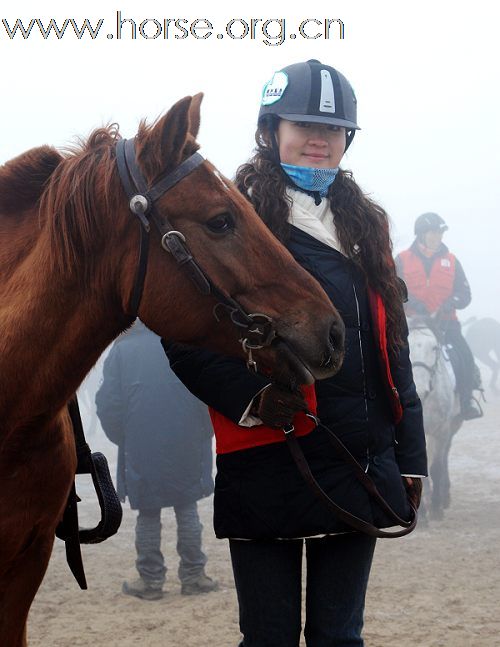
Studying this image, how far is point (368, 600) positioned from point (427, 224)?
4.80 m

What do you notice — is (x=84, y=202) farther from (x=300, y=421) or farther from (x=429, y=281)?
(x=429, y=281)

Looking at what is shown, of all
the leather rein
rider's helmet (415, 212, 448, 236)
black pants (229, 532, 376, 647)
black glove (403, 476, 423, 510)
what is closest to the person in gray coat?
black glove (403, 476, 423, 510)

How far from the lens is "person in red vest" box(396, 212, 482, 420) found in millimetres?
9133

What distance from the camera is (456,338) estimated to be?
9.16 metres

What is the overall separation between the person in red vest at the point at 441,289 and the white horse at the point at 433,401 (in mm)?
555

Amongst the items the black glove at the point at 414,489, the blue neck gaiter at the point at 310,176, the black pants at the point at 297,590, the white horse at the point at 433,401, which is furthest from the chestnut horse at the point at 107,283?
the white horse at the point at 433,401

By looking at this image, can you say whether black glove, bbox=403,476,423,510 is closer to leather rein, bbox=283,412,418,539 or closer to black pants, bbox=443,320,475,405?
leather rein, bbox=283,412,418,539

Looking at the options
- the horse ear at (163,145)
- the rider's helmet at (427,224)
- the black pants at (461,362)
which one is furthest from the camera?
the rider's helmet at (427,224)

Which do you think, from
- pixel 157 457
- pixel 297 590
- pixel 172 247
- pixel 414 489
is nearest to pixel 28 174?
pixel 172 247

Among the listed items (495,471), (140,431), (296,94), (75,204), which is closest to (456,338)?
(495,471)

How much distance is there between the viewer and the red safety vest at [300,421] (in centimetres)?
252

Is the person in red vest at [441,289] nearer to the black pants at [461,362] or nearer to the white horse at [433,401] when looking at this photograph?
the black pants at [461,362]

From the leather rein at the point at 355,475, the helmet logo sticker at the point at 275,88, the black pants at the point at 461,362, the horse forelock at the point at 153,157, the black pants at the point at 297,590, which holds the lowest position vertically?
the black pants at the point at 461,362

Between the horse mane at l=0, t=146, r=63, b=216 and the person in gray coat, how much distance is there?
3679 millimetres
